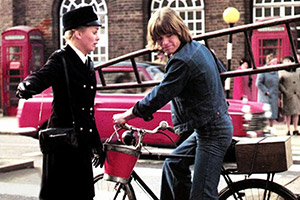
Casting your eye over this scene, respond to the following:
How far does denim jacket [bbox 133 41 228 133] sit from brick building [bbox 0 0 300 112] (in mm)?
14623

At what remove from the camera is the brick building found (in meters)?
18.7

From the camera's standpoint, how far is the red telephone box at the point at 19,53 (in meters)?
20.3

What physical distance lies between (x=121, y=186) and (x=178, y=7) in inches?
613

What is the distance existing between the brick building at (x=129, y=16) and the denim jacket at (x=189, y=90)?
14623 millimetres

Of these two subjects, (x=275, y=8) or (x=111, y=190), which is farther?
(x=275, y=8)

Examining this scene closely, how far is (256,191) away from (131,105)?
5.90 m

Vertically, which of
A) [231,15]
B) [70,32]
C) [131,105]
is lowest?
[131,105]

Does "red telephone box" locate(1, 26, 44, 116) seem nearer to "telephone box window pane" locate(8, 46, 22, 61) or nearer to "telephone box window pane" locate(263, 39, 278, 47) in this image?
"telephone box window pane" locate(8, 46, 22, 61)

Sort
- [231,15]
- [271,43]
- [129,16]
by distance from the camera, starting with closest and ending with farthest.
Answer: [231,15] < [271,43] < [129,16]

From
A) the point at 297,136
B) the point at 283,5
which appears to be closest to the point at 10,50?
the point at 283,5

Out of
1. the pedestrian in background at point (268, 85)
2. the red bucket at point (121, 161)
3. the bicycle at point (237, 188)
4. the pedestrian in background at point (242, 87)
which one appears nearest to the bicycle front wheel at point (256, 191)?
the bicycle at point (237, 188)

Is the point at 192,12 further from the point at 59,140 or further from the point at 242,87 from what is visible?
the point at 59,140

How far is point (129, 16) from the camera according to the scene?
65.5ft

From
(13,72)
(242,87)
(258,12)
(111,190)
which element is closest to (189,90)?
(111,190)
